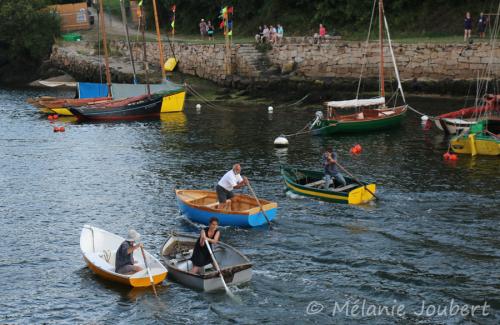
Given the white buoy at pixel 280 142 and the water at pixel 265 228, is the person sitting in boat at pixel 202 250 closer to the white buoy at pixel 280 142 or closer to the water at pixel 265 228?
the water at pixel 265 228

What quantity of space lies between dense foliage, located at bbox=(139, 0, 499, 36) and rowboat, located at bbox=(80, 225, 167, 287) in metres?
43.1

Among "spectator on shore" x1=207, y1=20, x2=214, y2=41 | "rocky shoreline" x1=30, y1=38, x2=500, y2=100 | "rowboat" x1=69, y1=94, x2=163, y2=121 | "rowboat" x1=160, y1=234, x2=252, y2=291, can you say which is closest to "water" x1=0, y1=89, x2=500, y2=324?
"rowboat" x1=160, y1=234, x2=252, y2=291

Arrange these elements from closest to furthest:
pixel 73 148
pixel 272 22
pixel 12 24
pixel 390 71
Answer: pixel 73 148 < pixel 390 71 < pixel 272 22 < pixel 12 24

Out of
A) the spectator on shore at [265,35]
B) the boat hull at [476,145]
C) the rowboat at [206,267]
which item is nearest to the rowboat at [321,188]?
the rowboat at [206,267]

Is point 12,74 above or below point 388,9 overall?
below

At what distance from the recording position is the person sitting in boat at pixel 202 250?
70.8 feet

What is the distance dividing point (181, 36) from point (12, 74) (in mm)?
25523

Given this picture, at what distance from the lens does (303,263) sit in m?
23.3

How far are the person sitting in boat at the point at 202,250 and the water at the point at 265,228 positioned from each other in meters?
0.96

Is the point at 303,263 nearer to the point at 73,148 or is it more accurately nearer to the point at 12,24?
the point at 73,148

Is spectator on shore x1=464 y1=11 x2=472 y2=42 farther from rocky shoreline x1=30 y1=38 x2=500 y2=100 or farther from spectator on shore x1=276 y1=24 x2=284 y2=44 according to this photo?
spectator on shore x1=276 y1=24 x2=284 y2=44

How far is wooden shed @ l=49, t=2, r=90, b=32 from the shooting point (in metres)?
92.8

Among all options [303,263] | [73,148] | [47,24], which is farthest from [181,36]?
[303,263]

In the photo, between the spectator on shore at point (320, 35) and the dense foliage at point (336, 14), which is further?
the spectator on shore at point (320, 35)
